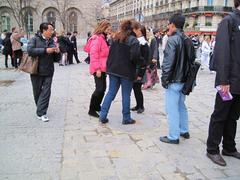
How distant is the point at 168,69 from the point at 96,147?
1553 millimetres

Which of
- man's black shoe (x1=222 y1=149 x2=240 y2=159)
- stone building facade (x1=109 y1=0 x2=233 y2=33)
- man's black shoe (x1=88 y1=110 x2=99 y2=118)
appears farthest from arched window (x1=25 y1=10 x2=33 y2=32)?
man's black shoe (x1=222 y1=149 x2=240 y2=159)

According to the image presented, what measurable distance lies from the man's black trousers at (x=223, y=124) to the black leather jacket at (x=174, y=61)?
74 centimetres

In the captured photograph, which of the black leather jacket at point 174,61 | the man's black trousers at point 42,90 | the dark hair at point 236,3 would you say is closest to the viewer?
the dark hair at point 236,3

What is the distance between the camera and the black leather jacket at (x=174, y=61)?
205 inches

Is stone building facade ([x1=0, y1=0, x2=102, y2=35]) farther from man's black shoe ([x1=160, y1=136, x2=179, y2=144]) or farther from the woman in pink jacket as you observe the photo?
man's black shoe ([x1=160, y1=136, x2=179, y2=144])

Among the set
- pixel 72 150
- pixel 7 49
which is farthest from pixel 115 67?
pixel 7 49

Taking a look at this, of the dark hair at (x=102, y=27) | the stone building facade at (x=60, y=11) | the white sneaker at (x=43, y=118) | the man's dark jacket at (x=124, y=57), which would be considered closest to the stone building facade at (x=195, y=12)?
the stone building facade at (x=60, y=11)

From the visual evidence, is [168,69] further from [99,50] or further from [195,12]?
[195,12]

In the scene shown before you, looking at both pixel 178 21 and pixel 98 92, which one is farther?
pixel 98 92

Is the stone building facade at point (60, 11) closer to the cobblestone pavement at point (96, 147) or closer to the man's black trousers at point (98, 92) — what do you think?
the cobblestone pavement at point (96, 147)

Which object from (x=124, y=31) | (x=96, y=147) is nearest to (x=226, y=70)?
(x=96, y=147)

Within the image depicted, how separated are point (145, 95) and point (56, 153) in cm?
510

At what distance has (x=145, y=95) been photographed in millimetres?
9938

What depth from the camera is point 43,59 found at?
22.8 ft
